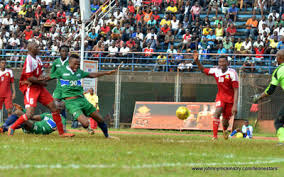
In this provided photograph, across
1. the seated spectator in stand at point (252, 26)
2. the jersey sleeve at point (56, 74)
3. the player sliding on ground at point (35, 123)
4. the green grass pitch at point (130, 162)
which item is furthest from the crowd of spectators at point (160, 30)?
the green grass pitch at point (130, 162)

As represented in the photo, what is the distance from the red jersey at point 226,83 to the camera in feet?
47.9

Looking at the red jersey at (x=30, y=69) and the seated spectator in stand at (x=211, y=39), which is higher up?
the seated spectator in stand at (x=211, y=39)

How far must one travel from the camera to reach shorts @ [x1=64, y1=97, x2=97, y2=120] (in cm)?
1262

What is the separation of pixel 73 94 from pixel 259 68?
1547cm

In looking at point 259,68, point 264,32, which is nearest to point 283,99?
point 259,68

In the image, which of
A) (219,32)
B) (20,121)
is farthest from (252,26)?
(20,121)

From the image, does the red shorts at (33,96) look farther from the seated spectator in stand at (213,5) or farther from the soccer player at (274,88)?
the seated spectator in stand at (213,5)

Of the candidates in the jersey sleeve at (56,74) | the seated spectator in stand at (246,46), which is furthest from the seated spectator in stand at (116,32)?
the jersey sleeve at (56,74)

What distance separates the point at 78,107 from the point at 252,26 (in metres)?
18.2

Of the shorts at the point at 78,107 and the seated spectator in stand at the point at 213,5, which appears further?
the seated spectator in stand at the point at 213,5

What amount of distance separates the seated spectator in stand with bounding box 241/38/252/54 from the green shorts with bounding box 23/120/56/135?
14904 millimetres

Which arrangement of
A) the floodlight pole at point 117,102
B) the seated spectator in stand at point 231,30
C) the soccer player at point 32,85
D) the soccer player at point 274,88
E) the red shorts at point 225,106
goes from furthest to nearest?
1. the seated spectator in stand at point 231,30
2. the floodlight pole at point 117,102
3. the red shorts at point 225,106
4. the soccer player at point 32,85
5. the soccer player at point 274,88

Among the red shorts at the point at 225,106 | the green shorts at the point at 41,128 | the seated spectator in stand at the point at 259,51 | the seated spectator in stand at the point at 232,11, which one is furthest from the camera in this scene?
the seated spectator in stand at the point at 232,11

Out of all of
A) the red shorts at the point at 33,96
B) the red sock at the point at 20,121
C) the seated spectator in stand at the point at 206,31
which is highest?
the seated spectator in stand at the point at 206,31
